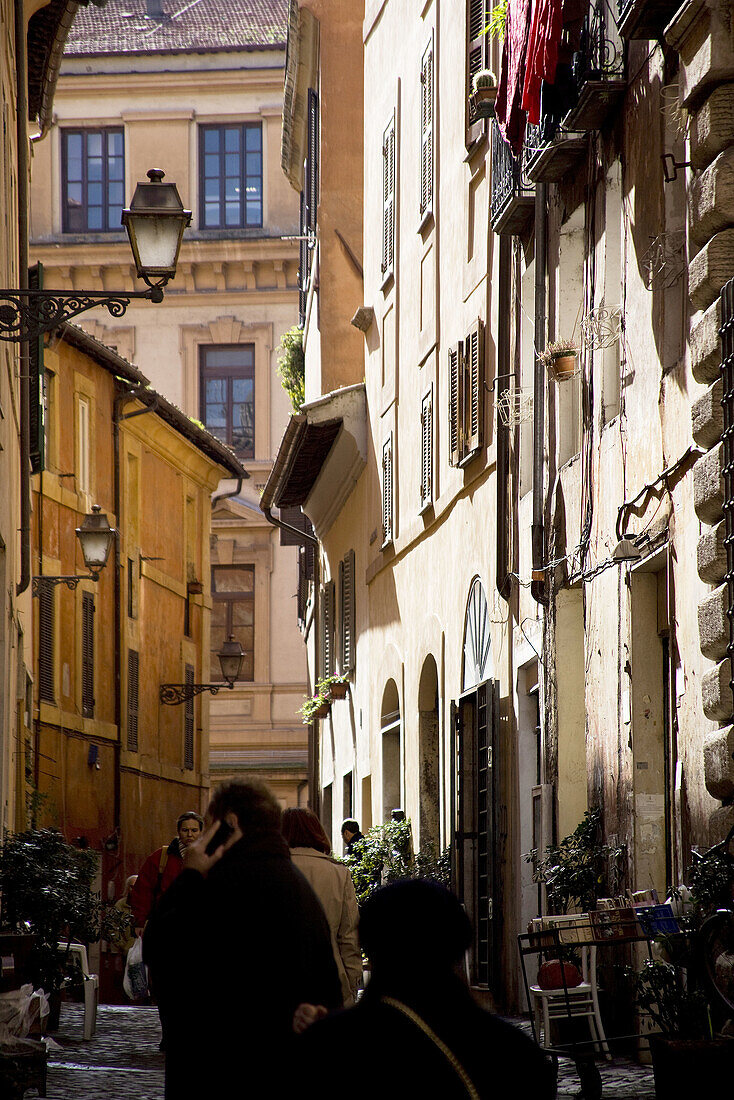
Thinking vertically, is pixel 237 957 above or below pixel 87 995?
above

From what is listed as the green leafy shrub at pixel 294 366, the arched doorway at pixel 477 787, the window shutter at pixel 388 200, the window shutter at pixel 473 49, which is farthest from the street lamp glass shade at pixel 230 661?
the window shutter at pixel 473 49

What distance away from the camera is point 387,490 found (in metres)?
21.2

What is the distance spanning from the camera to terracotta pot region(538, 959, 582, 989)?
9180 millimetres

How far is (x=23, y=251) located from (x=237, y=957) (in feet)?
44.5

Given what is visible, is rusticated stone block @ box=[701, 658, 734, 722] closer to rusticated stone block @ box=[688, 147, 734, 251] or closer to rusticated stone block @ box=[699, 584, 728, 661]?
rusticated stone block @ box=[699, 584, 728, 661]

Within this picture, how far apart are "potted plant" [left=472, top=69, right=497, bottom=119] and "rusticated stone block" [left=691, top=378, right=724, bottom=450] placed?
6425 millimetres

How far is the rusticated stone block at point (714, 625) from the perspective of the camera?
7887 millimetres

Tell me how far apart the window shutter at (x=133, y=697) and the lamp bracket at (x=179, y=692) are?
1.51m

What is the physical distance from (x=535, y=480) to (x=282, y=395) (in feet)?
90.5

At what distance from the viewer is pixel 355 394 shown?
23.4 m


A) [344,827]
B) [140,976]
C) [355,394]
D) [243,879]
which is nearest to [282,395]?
[355,394]

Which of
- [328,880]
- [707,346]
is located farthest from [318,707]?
[707,346]

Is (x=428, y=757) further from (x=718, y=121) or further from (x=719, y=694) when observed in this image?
(x=718, y=121)

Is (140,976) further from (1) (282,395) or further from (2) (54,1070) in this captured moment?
(1) (282,395)
